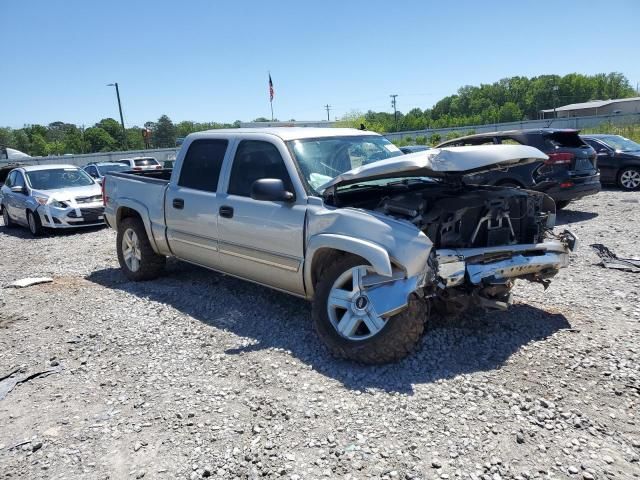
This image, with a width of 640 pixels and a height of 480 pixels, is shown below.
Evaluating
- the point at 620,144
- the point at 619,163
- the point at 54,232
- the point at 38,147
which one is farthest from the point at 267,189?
the point at 38,147

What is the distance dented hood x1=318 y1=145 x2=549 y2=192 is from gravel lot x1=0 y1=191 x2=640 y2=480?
1395mm

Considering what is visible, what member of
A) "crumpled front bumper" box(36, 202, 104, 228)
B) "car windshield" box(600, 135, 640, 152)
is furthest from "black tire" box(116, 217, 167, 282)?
"car windshield" box(600, 135, 640, 152)

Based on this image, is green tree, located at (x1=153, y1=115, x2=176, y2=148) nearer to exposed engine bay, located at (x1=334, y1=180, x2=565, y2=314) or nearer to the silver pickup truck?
the silver pickup truck

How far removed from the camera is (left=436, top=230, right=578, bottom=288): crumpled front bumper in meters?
3.85

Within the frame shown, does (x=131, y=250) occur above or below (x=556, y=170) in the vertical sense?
below

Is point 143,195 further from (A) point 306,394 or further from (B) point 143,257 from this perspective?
(A) point 306,394

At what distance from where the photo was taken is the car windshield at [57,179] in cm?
1237

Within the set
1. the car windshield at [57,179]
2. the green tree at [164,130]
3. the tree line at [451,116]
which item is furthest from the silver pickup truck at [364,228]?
the green tree at [164,130]

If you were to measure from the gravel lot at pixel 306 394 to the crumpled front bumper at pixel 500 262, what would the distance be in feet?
1.91

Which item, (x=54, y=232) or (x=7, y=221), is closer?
(x=54, y=232)

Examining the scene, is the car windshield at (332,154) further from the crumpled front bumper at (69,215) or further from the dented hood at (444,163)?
the crumpled front bumper at (69,215)

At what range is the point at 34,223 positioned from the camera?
11.8m

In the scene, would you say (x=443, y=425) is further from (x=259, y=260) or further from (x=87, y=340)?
(x=87, y=340)

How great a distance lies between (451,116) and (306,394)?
118 meters
